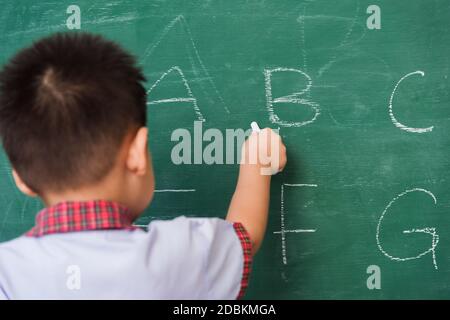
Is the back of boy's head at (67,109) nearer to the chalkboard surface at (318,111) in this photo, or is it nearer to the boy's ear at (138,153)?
the boy's ear at (138,153)

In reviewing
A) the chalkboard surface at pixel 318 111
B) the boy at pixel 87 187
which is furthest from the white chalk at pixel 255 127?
the boy at pixel 87 187

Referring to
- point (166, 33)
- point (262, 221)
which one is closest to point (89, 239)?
point (262, 221)

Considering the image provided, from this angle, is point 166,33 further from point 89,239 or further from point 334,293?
point 334,293

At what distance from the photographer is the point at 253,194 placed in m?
0.88

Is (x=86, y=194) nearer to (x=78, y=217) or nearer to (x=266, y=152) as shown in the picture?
(x=78, y=217)

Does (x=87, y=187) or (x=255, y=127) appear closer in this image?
(x=87, y=187)

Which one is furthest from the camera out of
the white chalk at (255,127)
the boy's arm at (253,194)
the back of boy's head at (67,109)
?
the white chalk at (255,127)

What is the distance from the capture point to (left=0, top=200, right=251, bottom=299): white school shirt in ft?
2.06

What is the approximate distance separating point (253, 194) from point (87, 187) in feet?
Answer: 1.01

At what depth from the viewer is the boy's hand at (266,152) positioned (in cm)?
90

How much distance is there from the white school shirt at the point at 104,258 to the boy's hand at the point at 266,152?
247 mm

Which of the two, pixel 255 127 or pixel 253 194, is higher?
pixel 255 127

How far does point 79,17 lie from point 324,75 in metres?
0.46

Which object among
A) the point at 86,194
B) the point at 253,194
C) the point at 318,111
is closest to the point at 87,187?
the point at 86,194
